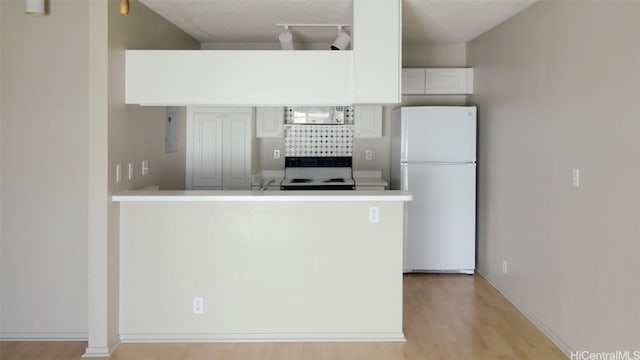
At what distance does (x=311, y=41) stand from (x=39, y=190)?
119 inches

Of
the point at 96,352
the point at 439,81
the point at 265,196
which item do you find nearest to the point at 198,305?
the point at 96,352

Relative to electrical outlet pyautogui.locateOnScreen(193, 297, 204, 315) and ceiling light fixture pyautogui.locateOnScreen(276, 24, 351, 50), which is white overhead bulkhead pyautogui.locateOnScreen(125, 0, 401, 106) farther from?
electrical outlet pyautogui.locateOnScreen(193, 297, 204, 315)

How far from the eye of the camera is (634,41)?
2678 mm

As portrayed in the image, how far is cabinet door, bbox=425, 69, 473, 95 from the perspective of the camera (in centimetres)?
561

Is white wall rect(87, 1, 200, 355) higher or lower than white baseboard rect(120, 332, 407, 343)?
higher

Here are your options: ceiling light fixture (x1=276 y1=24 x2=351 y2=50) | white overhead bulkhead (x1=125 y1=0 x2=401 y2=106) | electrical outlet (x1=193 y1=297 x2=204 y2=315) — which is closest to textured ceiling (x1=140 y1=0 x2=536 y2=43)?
ceiling light fixture (x1=276 y1=24 x2=351 y2=50)

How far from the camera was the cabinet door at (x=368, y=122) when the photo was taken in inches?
230

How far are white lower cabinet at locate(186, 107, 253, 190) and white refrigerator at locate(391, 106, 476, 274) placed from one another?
163 cm

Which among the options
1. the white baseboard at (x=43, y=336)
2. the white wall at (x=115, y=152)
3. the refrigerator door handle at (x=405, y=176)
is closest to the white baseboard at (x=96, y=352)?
the white wall at (x=115, y=152)

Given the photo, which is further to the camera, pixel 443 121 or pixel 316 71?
pixel 443 121

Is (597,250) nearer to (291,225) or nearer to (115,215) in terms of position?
(291,225)

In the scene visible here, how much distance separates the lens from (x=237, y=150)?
568 cm

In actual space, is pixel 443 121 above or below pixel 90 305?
above

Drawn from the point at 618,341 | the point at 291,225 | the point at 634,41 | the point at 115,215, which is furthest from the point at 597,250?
the point at 115,215
